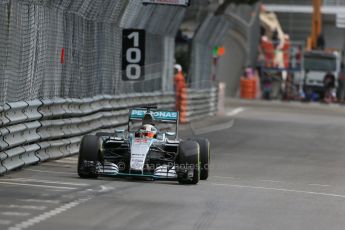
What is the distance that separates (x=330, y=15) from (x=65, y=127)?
65.4 metres

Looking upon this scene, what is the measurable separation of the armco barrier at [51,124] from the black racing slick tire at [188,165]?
2234 mm

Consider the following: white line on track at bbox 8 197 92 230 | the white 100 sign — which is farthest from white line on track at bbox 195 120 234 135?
white line on track at bbox 8 197 92 230

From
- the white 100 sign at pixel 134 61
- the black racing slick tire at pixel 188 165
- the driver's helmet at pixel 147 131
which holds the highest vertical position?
the white 100 sign at pixel 134 61

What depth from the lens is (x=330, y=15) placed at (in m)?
81.4

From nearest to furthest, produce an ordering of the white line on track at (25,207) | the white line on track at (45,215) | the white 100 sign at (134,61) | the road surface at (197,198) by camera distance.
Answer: the white line on track at (45,215) < the road surface at (197,198) < the white line on track at (25,207) < the white 100 sign at (134,61)

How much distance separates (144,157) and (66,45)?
4.66m

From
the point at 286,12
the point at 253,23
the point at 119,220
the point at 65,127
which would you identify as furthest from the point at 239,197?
the point at 286,12

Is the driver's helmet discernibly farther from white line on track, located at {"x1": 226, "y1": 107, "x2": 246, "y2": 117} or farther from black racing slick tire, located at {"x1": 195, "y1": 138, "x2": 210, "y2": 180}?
white line on track, located at {"x1": 226, "y1": 107, "x2": 246, "y2": 117}

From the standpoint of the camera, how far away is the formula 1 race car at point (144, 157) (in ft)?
46.0

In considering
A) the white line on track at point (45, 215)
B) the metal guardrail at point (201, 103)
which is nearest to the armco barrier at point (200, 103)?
the metal guardrail at point (201, 103)

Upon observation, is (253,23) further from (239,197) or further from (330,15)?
(239,197)

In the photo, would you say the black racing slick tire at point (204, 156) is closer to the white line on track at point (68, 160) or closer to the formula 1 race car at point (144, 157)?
the formula 1 race car at point (144, 157)

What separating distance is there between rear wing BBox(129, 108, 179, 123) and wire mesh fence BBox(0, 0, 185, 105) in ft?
5.44

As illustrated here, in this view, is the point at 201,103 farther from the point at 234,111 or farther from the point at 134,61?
the point at 134,61
